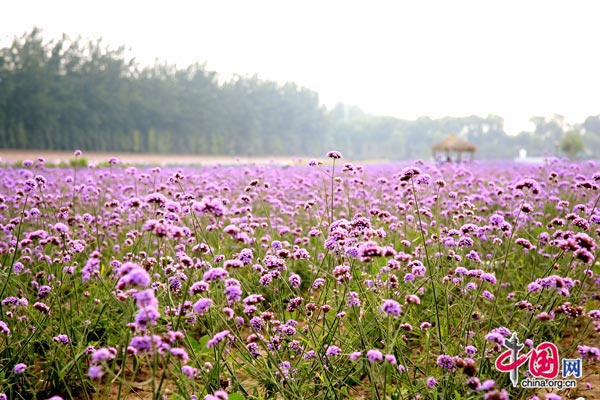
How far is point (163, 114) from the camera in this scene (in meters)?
65.4

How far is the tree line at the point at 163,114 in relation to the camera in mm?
51781

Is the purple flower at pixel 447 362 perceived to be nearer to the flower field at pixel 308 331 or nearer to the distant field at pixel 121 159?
the flower field at pixel 308 331

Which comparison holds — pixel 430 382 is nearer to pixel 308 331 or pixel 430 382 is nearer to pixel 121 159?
pixel 308 331

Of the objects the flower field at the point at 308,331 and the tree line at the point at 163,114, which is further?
the tree line at the point at 163,114

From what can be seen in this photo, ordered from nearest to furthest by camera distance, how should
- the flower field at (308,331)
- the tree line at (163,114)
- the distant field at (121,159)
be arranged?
the flower field at (308,331) → the distant field at (121,159) → the tree line at (163,114)

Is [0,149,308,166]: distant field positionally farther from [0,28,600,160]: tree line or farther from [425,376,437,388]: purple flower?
[425,376,437,388]: purple flower

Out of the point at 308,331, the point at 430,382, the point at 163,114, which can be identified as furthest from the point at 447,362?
the point at 163,114

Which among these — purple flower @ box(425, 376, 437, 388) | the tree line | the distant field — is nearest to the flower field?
purple flower @ box(425, 376, 437, 388)

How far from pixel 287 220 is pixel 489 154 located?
11037 cm

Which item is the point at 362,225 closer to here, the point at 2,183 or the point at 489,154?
the point at 2,183

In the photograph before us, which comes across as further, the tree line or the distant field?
the tree line

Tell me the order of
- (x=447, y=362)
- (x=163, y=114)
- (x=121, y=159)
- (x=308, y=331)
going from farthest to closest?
(x=163, y=114), (x=121, y=159), (x=308, y=331), (x=447, y=362)

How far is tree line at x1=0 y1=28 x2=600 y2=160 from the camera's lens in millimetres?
51781

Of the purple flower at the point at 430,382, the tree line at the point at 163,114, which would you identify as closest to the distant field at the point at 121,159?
the tree line at the point at 163,114
